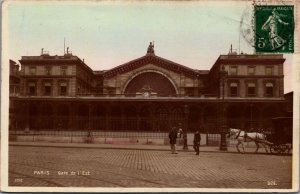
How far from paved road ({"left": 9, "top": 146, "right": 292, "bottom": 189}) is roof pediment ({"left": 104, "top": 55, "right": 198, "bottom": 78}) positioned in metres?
25.1

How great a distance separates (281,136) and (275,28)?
4332 mm

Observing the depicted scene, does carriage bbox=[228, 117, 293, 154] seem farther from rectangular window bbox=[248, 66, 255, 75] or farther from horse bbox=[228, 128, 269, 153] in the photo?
rectangular window bbox=[248, 66, 255, 75]

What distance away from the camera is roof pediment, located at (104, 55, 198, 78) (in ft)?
129

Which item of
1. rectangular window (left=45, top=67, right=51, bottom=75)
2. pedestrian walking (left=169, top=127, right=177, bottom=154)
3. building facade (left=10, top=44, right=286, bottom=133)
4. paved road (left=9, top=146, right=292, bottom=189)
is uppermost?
rectangular window (left=45, top=67, right=51, bottom=75)

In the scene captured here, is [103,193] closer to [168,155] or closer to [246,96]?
[168,155]

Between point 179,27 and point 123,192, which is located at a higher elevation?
point 179,27

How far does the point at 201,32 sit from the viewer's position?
45.5ft

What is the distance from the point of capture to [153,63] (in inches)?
1567

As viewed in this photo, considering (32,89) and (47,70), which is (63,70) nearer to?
(47,70)

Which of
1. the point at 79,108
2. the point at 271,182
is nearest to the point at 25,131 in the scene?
the point at 271,182

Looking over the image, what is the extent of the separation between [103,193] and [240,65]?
1052 inches

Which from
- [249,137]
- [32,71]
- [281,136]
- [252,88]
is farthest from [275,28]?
[32,71]

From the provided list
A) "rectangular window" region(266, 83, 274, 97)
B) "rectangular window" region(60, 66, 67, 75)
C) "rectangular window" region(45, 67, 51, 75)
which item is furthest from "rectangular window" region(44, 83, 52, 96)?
"rectangular window" region(266, 83, 274, 97)

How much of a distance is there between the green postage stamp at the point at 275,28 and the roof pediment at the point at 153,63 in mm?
26721
